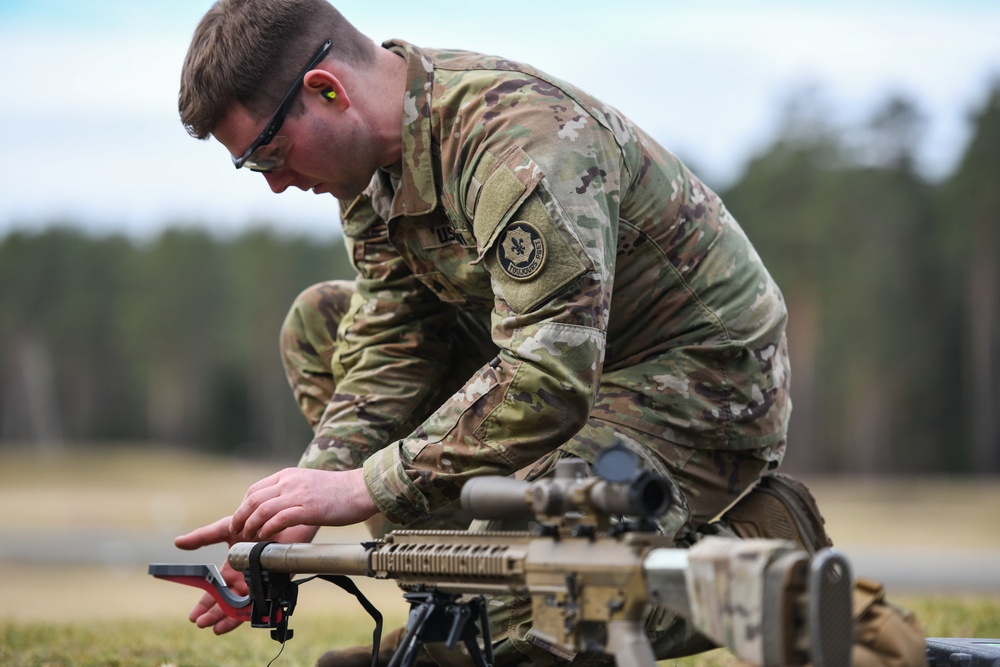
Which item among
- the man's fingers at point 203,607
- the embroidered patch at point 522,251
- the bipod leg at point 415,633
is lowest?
the man's fingers at point 203,607

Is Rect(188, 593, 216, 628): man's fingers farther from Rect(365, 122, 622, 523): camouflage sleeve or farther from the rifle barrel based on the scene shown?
Rect(365, 122, 622, 523): camouflage sleeve

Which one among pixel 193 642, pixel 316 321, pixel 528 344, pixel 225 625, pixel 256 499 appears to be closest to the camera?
pixel 528 344

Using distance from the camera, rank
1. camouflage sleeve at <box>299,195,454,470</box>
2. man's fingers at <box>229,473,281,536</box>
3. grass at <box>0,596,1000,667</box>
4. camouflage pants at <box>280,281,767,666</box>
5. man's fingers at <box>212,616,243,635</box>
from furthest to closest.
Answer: grass at <box>0,596,1000,667</box> → camouflage sleeve at <box>299,195,454,470</box> → man's fingers at <box>212,616,243,635</box> → camouflage pants at <box>280,281,767,666</box> → man's fingers at <box>229,473,281,536</box>

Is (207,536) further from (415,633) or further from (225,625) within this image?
(415,633)

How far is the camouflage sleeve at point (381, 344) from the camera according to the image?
14.9ft

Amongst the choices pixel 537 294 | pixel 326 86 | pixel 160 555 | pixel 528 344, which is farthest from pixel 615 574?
pixel 160 555

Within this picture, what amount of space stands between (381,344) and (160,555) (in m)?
19.4

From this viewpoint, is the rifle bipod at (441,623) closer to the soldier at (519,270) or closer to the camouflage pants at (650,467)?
the soldier at (519,270)

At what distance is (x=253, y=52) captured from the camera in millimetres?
3520

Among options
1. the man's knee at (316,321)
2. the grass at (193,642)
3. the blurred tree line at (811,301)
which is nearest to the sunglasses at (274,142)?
the man's knee at (316,321)

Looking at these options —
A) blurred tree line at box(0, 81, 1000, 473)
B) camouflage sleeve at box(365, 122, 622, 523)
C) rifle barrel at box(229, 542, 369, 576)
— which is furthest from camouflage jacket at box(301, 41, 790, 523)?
blurred tree line at box(0, 81, 1000, 473)

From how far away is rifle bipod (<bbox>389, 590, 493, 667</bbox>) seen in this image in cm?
284

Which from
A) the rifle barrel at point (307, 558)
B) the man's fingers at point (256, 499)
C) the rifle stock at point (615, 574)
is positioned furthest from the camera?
the man's fingers at point (256, 499)

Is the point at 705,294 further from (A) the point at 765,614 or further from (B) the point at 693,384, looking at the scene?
(A) the point at 765,614
